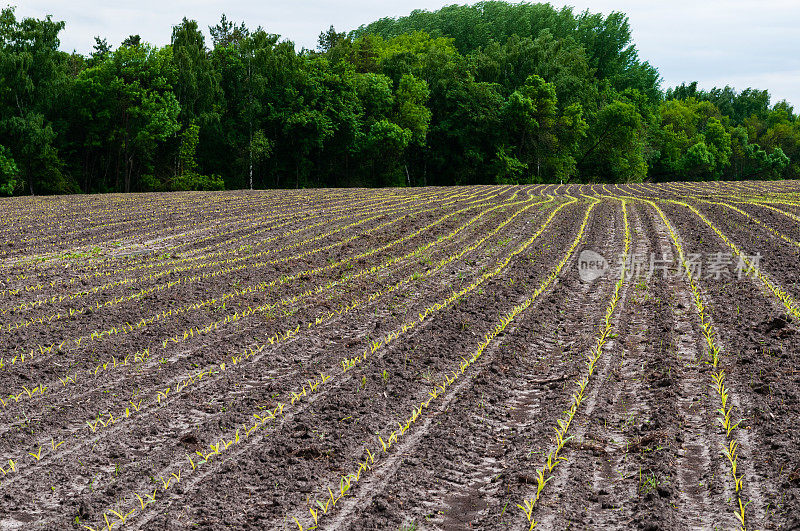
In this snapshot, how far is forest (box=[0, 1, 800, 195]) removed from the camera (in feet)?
131

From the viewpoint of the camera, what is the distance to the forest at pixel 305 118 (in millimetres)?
39781

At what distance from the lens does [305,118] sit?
4738cm

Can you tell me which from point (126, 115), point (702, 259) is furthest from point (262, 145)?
point (702, 259)

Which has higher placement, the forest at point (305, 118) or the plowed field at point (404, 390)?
the forest at point (305, 118)

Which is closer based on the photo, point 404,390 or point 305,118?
point 404,390

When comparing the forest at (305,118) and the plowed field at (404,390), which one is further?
the forest at (305,118)

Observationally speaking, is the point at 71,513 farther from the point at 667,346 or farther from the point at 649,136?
the point at 649,136

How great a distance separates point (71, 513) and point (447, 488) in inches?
112

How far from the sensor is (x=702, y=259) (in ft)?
46.0

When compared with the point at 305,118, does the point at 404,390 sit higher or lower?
lower

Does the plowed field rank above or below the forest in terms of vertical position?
below

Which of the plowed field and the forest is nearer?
the plowed field

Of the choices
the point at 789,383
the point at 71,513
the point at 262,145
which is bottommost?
the point at 71,513

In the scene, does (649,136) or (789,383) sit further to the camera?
(649,136)
